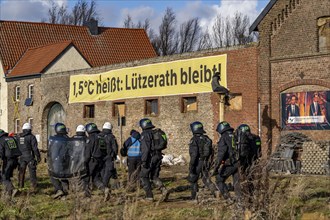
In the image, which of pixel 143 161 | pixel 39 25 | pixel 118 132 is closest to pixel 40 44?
pixel 39 25

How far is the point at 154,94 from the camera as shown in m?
32.4

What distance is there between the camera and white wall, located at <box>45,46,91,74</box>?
142 feet

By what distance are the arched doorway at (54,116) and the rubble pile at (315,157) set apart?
61.2 ft

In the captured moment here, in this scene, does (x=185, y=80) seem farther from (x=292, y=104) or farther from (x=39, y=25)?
(x=39, y=25)

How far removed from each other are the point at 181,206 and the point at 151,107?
17300 mm

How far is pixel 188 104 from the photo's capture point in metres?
30.6

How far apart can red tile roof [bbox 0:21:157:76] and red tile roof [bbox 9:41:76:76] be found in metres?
1.05

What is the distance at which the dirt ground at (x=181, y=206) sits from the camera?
11.8 metres

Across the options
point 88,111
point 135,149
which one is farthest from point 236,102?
point 88,111

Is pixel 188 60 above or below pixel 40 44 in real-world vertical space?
below

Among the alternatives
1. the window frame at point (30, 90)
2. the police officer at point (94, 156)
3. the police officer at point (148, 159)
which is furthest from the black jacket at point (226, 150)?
the window frame at point (30, 90)

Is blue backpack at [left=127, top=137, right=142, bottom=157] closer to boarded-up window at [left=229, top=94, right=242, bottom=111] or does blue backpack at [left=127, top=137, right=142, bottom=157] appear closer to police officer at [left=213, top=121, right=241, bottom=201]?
police officer at [left=213, top=121, right=241, bottom=201]

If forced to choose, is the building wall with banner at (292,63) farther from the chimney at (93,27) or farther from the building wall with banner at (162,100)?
the chimney at (93,27)

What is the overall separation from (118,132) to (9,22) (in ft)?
59.2
